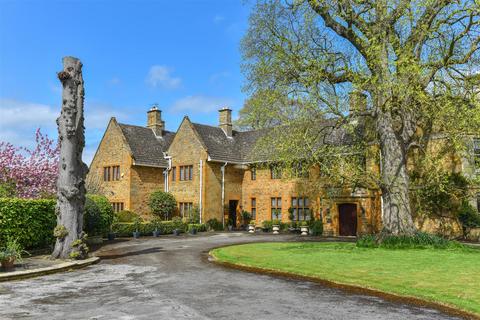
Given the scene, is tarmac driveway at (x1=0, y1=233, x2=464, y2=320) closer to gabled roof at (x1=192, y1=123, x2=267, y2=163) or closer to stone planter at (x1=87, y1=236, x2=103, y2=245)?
stone planter at (x1=87, y1=236, x2=103, y2=245)

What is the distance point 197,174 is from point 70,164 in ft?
65.1

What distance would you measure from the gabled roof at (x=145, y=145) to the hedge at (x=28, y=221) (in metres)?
17.2

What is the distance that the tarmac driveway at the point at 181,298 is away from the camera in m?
8.73

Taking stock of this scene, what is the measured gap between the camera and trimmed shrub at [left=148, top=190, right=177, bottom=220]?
3672cm

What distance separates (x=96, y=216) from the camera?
25.3m

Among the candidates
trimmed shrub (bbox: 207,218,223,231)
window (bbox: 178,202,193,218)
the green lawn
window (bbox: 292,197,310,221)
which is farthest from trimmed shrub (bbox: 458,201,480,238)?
window (bbox: 178,202,193,218)

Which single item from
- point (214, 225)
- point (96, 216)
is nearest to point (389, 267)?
point (96, 216)

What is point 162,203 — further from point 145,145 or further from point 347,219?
point 347,219

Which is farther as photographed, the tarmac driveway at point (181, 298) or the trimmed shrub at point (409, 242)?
the trimmed shrub at point (409, 242)

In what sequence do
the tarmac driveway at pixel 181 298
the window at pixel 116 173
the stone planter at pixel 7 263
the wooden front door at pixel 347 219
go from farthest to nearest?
the window at pixel 116 173, the wooden front door at pixel 347 219, the stone planter at pixel 7 263, the tarmac driveway at pixel 181 298

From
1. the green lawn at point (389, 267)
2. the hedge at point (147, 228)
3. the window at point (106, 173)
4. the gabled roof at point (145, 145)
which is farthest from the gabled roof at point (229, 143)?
the green lawn at point (389, 267)

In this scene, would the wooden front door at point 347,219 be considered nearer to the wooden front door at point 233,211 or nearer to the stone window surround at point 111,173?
the wooden front door at point 233,211

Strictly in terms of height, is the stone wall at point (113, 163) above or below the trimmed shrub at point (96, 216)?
above

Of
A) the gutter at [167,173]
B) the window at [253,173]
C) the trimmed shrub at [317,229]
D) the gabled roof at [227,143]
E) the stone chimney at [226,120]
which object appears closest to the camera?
the trimmed shrub at [317,229]
